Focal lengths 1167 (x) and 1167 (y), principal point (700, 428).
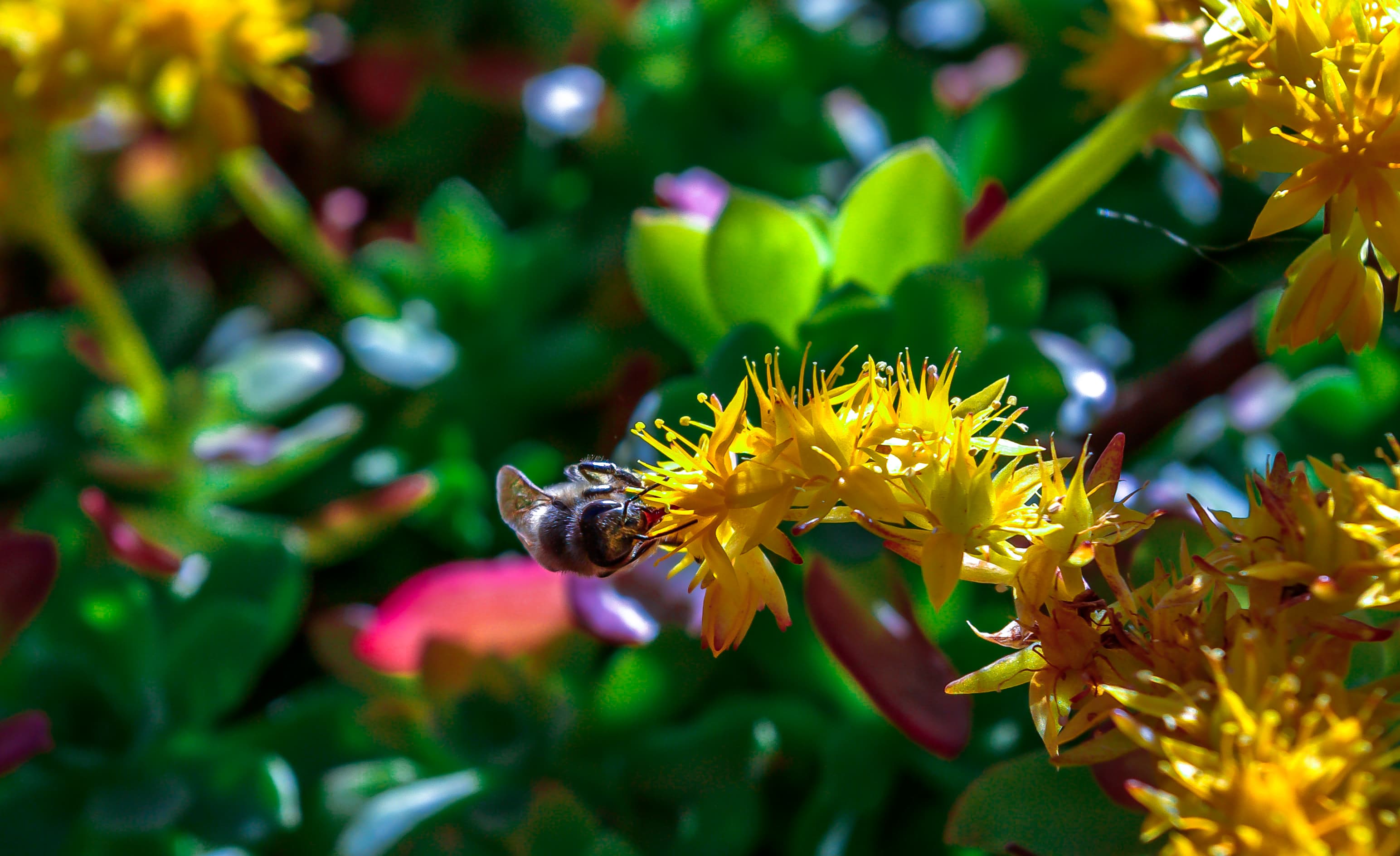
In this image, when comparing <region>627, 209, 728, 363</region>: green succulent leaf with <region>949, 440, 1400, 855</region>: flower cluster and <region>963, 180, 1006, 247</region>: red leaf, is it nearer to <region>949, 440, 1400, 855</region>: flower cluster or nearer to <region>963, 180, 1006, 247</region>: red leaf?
<region>963, 180, 1006, 247</region>: red leaf

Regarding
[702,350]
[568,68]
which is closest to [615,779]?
[702,350]

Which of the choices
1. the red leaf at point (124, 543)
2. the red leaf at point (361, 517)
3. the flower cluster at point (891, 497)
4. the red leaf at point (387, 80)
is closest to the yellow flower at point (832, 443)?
the flower cluster at point (891, 497)

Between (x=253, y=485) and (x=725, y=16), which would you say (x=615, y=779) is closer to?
(x=253, y=485)

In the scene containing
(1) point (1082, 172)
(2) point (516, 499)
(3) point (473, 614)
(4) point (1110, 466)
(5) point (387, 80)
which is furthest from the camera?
(5) point (387, 80)

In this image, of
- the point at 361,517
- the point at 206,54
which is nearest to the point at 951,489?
the point at 361,517

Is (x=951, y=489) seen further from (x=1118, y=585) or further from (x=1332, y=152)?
(x=1332, y=152)

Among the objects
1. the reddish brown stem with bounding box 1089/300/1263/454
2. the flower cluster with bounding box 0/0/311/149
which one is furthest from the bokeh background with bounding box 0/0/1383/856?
the flower cluster with bounding box 0/0/311/149
